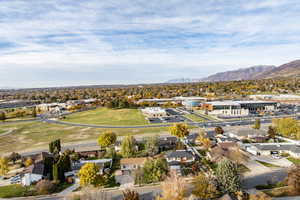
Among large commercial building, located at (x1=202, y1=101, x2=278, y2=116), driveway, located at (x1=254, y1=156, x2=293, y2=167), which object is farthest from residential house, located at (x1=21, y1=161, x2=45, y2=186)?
large commercial building, located at (x1=202, y1=101, x2=278, y2=116)

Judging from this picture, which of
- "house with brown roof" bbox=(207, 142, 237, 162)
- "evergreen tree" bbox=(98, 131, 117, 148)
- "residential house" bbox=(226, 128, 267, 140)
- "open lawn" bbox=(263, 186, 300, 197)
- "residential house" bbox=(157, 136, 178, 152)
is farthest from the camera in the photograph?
"residential house" bbox=(226, 128, 267, 140)

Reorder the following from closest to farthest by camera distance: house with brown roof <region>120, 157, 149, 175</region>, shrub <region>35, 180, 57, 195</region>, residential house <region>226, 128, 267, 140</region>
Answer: shrub <region>35, 180, 57, 195</region>
house with brown roof <region>120, 157, 149, 175</region>
residential house <region>226, 128, 267, 140</region>

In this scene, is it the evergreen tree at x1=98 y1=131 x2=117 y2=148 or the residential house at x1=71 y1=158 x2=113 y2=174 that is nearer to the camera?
the residential house at x1=71 y1=158 x2=113 y2=174

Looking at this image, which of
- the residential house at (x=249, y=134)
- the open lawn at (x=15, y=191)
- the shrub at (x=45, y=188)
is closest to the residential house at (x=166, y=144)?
the residential house at (x=249, y=134)

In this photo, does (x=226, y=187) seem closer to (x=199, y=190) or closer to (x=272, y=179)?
(x=199, y=190)

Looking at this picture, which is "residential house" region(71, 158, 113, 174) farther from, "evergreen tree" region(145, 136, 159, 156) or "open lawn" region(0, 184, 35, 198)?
"evergreen tree" region(145, 136, 159, 156)

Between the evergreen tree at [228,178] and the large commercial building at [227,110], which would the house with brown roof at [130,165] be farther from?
the large commercial building at [227,110]

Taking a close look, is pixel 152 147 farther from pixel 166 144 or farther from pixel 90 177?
pixel 90 177
